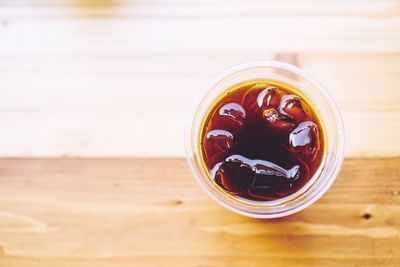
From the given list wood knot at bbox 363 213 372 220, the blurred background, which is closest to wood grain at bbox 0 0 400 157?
the blurred background

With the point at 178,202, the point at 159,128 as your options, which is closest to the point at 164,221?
the point at 178,202

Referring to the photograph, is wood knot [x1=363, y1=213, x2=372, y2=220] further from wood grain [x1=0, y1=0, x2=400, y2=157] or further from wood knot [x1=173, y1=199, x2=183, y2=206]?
wood knot [x1=173, y1=199, x2=183, y2=206]

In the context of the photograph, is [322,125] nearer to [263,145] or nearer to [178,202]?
[263,145]

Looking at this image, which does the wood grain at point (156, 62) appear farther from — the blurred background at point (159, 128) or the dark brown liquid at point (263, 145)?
the dark brown liquid at point (263, 145)

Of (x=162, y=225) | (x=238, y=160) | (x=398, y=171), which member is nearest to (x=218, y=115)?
(x=238, y=160)

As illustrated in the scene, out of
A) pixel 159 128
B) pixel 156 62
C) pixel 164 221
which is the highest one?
pixel 156 62

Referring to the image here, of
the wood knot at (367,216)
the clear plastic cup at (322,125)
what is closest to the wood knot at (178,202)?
the clear plastic cup at (322,125)
